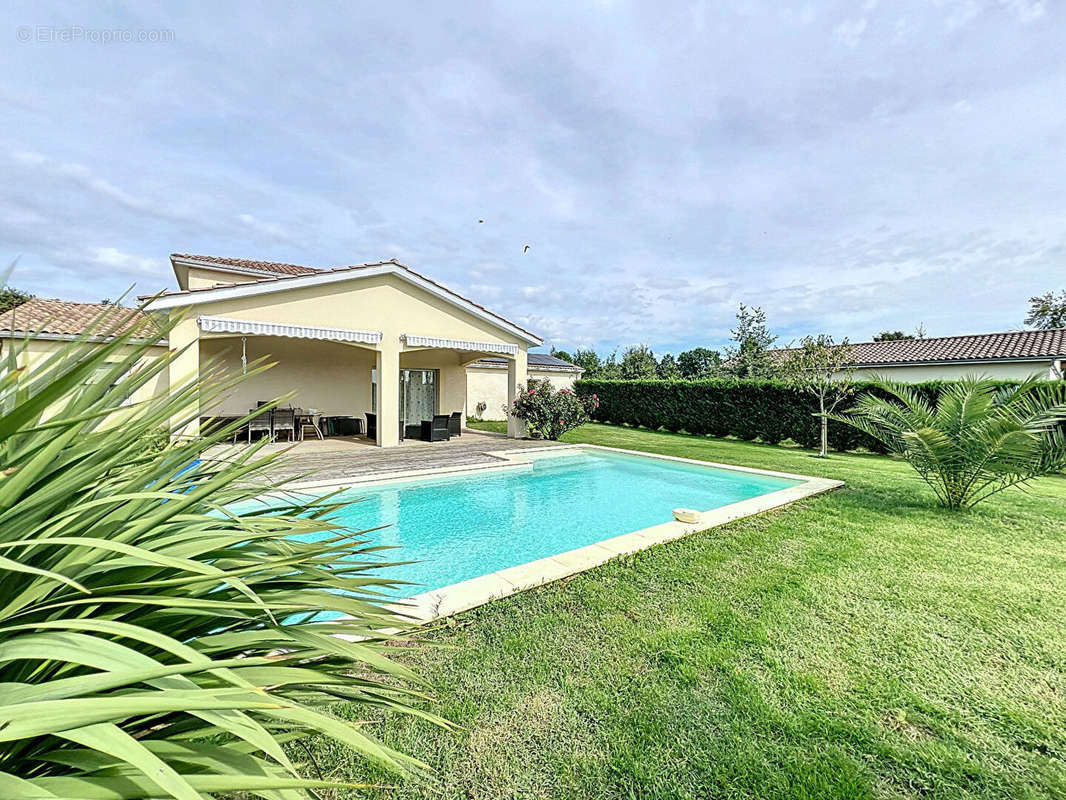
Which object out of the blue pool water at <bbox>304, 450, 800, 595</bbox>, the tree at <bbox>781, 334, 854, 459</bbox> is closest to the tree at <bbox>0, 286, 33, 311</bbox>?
the blue pool water at <bbox>304, 450, 800, 595</bbox>

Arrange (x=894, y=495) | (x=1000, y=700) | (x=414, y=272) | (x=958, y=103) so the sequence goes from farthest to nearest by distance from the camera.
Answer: (x=414, y=272), (x=958, y=103), (x=894, y=495), (x=1000, y=700)

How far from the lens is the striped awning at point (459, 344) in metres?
19.6

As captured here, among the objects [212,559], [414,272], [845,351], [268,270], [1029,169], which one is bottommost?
[212,559]

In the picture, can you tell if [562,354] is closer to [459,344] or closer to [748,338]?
[748,338]

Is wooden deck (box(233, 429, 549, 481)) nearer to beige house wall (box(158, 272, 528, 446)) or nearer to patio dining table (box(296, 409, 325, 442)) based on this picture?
patio dining table (box(296, 409, 325, 442))

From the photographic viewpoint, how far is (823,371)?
70.7ft

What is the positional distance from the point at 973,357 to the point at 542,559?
3859 centimetres

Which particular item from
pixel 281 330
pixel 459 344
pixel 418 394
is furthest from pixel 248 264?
pixel 459 344

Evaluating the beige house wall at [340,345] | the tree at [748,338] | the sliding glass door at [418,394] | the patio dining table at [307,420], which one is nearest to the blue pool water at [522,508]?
the beige house wall at [340,345]

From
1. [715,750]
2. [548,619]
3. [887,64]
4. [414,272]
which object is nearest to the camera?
[715,750]

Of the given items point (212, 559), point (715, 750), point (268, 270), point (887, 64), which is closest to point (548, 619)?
point (715, 750)

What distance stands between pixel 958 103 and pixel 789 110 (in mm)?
5157

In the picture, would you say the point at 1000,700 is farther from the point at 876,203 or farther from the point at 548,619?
the point at 876,203

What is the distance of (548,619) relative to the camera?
5449mm
